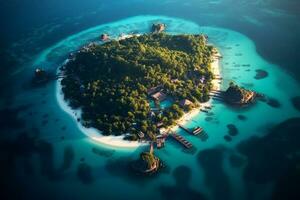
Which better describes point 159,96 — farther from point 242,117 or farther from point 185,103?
point 242,117

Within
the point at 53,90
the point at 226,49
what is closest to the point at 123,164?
the point at 53,90

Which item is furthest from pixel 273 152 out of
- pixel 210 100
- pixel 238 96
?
pixel 210 100

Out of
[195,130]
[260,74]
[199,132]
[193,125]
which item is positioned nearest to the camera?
[195,130]

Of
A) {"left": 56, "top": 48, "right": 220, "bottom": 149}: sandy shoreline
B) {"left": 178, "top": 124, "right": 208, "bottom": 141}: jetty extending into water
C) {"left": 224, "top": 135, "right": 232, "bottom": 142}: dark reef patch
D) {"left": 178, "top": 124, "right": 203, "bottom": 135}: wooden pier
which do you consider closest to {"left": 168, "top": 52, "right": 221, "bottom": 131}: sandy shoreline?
{"left": 56, "top": 48, "right": 220, "bottom": 149}: sandy shoreline

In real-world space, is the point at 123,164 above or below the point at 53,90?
below

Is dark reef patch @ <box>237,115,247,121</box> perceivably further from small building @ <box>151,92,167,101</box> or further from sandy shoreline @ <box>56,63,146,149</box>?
sandy shoreline @ <box>56,63,146,149</box>

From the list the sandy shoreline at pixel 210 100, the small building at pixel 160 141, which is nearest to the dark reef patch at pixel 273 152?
the sandy shoreline at pixel 210 100

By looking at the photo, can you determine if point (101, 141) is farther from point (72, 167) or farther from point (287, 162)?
point (287, 162)
